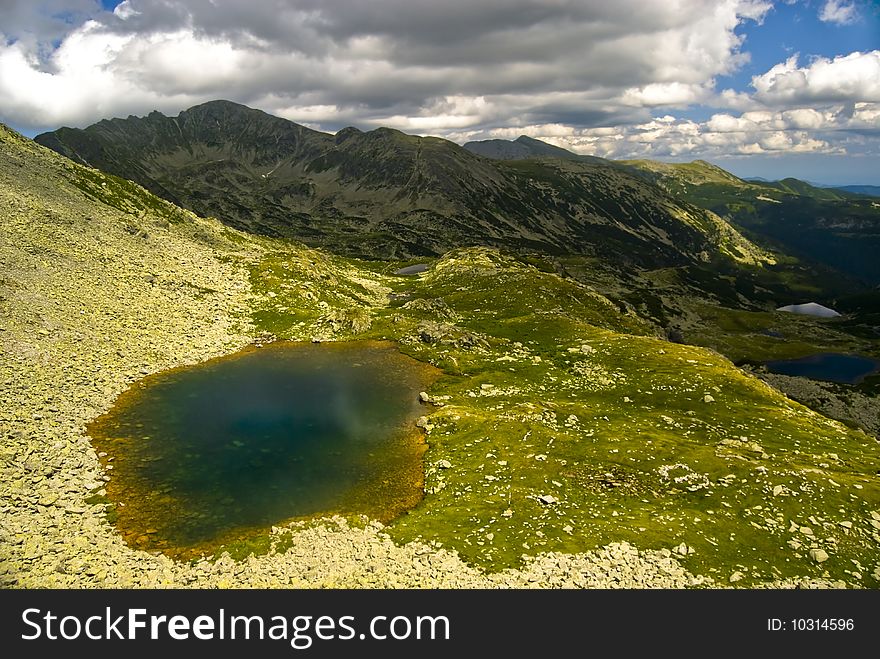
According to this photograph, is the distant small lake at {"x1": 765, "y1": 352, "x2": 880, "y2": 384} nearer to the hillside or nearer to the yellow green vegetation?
the yellow green vegetation

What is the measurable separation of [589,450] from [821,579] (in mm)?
19758

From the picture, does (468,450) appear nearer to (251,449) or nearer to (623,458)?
(623,458)

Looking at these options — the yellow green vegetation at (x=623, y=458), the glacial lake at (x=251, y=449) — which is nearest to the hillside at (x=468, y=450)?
the yellow green vegetation at (x=623, y=458)

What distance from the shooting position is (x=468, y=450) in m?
48.4

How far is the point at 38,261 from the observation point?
76125 mm

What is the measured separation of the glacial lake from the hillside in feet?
5.16

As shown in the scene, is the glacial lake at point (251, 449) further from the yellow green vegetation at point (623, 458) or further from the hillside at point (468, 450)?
the yellow green vegetation at point (623, 458)

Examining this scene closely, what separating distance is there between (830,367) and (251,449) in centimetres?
22065

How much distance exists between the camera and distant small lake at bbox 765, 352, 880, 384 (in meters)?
175

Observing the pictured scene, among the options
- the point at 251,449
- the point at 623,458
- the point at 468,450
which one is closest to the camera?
the point at 623,458

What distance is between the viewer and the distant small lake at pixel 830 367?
17538 cm

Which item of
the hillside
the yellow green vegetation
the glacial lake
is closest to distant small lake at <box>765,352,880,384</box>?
the yellow green vegetation

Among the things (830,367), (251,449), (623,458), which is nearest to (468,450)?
(623,458)
